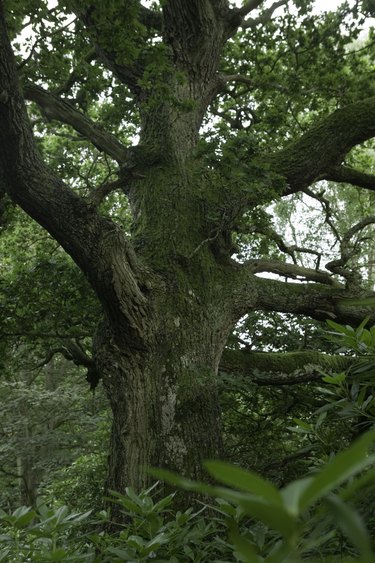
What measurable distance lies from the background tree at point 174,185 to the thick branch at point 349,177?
0.02 m

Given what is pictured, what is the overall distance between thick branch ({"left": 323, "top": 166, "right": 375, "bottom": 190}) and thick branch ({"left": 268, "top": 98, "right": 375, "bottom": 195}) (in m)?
0.31

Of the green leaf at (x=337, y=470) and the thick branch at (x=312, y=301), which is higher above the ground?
the thick branch at (x=312, y=301)

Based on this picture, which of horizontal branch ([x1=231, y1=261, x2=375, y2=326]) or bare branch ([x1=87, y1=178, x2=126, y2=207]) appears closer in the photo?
bare branch ([x1=87, y1=178, x2=126, y2=207])

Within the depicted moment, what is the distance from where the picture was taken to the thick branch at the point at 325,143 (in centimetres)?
554

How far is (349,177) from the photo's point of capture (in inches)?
239

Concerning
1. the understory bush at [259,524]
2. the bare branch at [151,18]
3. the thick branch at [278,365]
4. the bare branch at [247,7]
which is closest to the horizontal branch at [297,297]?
the thick branch at [278,365]

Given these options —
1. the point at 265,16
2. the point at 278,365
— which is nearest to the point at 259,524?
the point at 278,365

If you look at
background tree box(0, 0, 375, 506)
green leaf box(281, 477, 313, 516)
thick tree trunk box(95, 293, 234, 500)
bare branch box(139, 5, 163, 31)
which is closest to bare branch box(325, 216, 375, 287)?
background tree box(0, 0, 375, 506)

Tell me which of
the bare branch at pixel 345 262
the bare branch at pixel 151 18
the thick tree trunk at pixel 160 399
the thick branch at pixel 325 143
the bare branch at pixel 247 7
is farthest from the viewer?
the bare branch at pixel 151 18

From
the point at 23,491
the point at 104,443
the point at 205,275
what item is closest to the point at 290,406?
the point at 205,275

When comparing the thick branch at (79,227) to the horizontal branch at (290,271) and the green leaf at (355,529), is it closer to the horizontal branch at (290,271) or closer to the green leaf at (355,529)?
the horizontal branch at (290,271)

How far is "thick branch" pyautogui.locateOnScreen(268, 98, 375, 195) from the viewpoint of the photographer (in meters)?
5.54

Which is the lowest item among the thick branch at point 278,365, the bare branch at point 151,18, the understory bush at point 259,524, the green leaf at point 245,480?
the understory bush at point 259,524

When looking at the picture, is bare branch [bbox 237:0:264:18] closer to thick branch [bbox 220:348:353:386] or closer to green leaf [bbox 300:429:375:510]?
thick branch [bbox 220:348:353:386]
